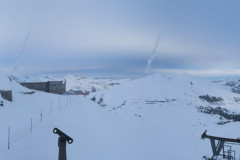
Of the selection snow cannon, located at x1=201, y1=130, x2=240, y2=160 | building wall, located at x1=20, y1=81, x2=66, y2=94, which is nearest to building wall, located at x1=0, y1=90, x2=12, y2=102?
snow cannon, located at x1=201, y1=130, x2=240, y2=160

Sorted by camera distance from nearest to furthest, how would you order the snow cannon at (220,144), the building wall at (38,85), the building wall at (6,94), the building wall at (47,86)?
the snow cannon at (220,144) → the building wall at (6,94) → the building wall at (38,85) → the building wall at (47,86)

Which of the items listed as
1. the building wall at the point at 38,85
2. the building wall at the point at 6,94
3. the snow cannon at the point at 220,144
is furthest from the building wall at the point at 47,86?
the snow cannon at the point at 220,144

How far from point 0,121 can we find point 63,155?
1526 centimetres

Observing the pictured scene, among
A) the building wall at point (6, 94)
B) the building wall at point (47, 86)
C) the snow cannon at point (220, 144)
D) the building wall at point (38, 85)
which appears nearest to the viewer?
the snow cannon at point (220, 144)

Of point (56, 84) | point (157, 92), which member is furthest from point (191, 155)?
point (157, 92)

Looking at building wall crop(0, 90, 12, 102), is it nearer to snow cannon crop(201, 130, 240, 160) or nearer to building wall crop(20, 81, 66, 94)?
snow cannon crop(201, 130, 240, 160)

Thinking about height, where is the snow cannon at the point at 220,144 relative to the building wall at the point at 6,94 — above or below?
below

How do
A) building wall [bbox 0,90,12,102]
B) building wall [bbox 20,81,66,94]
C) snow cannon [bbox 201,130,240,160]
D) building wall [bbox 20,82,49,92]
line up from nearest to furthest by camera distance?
snow cannon [bbox 201,130,240,160], building wall [bbox 0,90,12,102], building wall [bbox 20,82,49,92], building wall [bbox 20,81,66,94]

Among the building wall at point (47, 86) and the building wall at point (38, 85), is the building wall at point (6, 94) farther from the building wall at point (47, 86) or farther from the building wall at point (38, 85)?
the building wall at point (38, 85)

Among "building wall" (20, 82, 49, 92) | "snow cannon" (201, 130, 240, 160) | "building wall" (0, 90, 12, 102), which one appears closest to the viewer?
"snow cannon" (201, 130, 240, 160)

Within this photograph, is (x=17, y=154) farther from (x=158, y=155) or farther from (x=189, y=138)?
(x=189, y=138)

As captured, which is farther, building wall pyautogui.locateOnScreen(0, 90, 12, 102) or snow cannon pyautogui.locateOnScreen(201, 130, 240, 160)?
building wall pyautogui.locateOnScreen(0, 90, 12, 102)

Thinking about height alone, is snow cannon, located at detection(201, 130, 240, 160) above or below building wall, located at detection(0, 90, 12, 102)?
below

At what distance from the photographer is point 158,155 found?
32.7 metres
